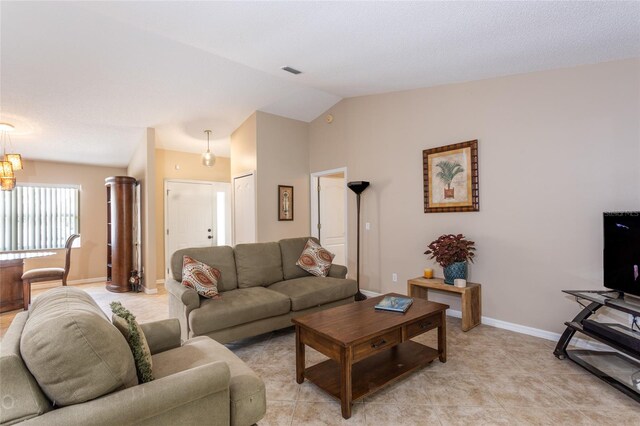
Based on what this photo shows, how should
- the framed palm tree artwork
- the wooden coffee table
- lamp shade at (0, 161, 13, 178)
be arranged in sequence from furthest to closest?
lamp shade at (0, 161, 13, 178)
the framed palm tree artwork
the wooden coffee table

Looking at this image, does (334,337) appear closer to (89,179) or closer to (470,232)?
(470,232)

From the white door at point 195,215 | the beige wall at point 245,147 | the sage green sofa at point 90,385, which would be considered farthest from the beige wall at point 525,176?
the white door at point 195,215

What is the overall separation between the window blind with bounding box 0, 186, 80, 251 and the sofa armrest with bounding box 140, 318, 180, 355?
5524 mm

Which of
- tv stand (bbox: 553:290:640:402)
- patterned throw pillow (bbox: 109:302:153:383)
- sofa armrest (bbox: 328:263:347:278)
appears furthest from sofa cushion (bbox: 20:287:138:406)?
tv stand (bbox: 553:290:640:402)

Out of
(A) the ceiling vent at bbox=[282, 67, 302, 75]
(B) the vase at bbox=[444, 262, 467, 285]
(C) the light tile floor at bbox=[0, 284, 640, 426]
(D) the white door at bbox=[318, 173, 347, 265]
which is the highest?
(A) the ceiling vent at bbox=[282, 67, 302, 75]

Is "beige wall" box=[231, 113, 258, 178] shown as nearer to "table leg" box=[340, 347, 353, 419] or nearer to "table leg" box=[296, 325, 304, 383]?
"table leg" box=[296, 325, 304, 383]

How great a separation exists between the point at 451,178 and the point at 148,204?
454cm

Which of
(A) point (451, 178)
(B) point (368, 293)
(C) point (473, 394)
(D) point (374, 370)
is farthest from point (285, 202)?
(C) point (473, 394)

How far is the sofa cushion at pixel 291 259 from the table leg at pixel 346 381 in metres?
1.97

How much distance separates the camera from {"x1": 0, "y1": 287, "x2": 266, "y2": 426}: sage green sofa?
3.47 feet

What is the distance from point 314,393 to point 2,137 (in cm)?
577

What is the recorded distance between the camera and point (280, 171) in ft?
17.2

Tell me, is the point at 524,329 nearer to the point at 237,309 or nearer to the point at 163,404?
the point at 237,309

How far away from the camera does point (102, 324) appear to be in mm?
1233
